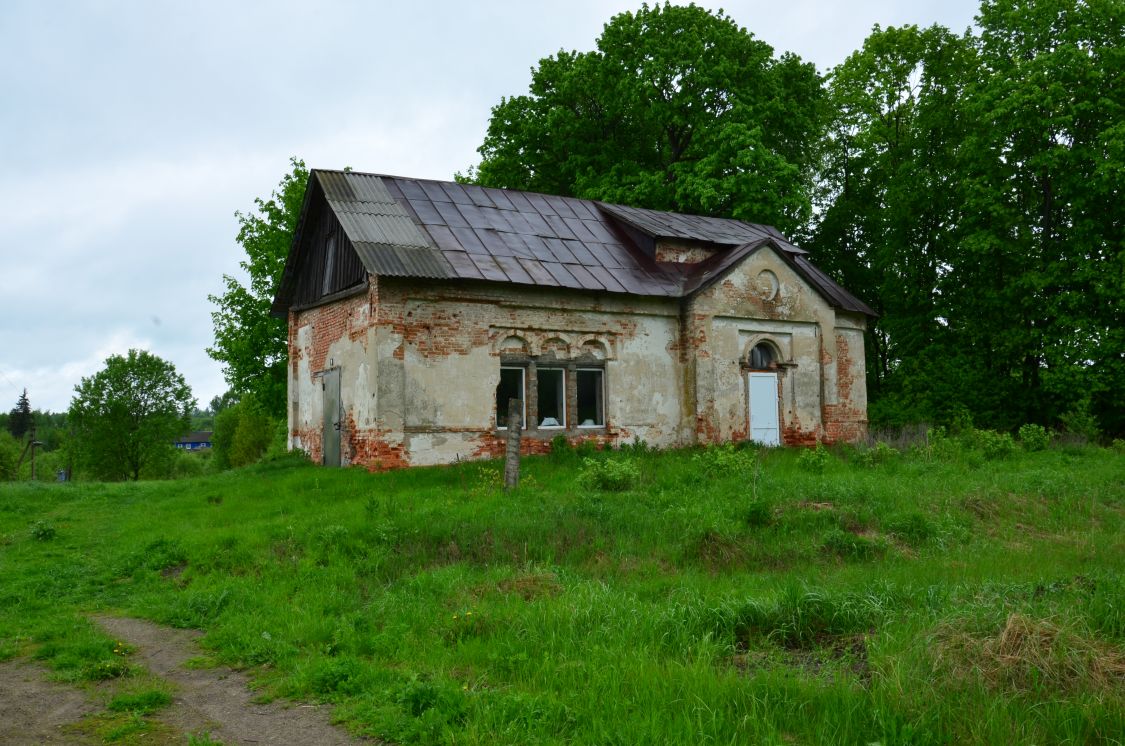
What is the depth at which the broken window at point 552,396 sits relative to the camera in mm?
18609

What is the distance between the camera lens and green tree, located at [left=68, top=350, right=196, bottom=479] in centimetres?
4969

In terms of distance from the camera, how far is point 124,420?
50781mm

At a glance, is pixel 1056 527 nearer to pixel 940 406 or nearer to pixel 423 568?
pixel 423 568

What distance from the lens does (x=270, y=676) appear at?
6.67 metres

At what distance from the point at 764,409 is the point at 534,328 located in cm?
599

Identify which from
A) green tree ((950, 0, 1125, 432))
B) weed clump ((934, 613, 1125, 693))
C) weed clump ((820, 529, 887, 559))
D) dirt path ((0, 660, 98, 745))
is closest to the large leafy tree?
green tree ((950, 0, 1125, 432))

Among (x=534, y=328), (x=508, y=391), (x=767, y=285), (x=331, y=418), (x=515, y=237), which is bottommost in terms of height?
(x=331, y=418)

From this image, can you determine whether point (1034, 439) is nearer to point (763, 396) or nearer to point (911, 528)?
point (763, 396)

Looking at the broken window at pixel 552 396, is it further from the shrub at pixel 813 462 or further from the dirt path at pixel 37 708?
the dirt path at pixel 37 708

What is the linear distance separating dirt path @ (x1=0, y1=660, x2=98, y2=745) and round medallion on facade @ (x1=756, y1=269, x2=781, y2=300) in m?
16.5

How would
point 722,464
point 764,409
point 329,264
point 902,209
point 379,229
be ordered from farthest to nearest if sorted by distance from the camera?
point 902,209
point 764,409
point 329,264
point 379,229
point 722,464

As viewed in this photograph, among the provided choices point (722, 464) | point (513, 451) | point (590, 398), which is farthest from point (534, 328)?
point (722, 464)

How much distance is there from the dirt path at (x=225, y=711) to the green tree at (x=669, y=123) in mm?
23211

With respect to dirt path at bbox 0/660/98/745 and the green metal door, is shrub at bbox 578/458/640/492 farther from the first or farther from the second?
dirt path at bbox 0/660/98/745
